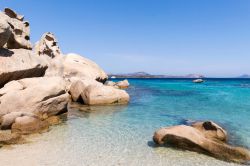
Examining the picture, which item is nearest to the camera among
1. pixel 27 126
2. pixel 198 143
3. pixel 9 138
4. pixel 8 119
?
pixel 198 143

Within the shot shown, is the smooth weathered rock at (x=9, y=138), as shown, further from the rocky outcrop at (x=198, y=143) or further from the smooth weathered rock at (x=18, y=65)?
the rocky outcrop at (x=198, y=143)

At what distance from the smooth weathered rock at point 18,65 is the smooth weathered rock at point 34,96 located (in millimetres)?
942

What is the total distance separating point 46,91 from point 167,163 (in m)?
9.43

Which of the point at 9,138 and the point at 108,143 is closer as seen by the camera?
the point at 9,138

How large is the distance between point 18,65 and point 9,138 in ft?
22.6

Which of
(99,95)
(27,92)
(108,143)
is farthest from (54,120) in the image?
(99,95)

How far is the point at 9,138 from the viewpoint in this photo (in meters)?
11.8

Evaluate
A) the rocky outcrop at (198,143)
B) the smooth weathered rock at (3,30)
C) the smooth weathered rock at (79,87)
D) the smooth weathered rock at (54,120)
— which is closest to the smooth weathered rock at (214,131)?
the rocky outcrop at (198,143)

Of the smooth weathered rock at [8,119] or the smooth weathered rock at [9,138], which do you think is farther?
the smooth weathered rock at [8,119]

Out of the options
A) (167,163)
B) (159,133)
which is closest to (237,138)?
(159,133)

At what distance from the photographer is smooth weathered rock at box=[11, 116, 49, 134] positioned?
517 inches

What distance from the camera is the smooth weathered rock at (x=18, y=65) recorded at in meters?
16.8

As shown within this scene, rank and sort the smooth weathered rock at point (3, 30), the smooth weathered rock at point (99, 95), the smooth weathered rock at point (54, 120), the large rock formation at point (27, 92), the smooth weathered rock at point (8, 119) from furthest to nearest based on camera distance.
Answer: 1. the smooth weathered rock at point (99, 95)
2. the smooth weathered rock at point (3, 30)
3. the smooth weathered rock at point (54, 120)
4. the large rock formation at point (27, 92)
5. the smooth weathered rock at point (8, 119)

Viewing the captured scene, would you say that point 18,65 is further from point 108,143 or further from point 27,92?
point 108,143
